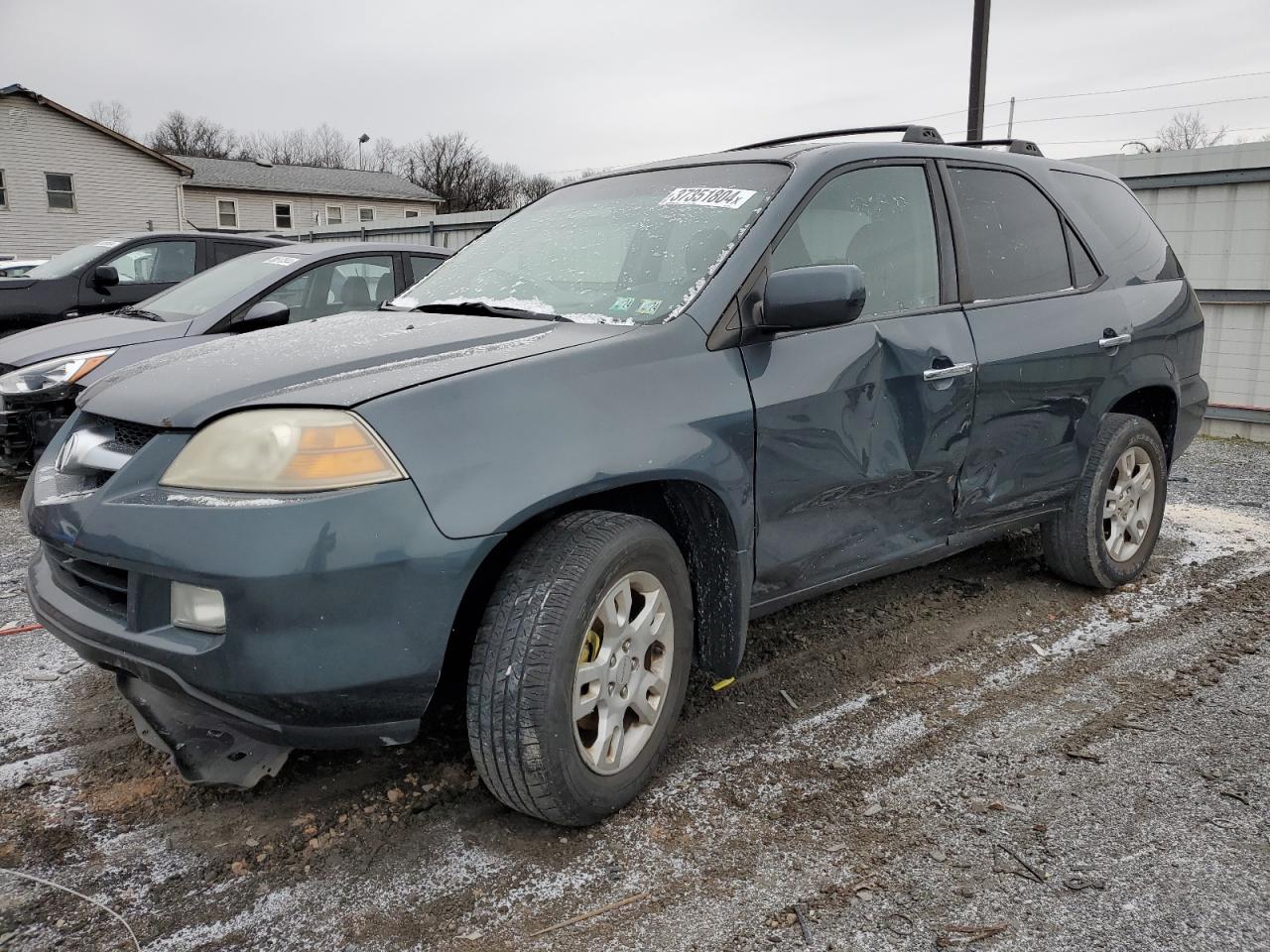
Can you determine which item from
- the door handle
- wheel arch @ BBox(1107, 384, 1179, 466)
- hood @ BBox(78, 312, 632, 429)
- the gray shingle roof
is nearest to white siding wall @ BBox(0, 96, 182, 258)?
the gray shingle roof

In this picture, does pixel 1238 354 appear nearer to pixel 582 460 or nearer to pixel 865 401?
pixel 865 401

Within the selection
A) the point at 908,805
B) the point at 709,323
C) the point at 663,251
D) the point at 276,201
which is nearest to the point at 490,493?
the point at 709,323

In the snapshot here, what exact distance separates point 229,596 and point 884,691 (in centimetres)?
215

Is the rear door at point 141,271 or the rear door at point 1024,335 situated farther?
the rear door at point 141,271

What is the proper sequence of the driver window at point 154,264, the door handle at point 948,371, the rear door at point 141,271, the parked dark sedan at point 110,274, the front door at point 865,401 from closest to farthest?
1. the front door at point 865,401
2. the door handle at point 948,371
3. the parked dark sedan at point 110,274
4. the rear door at point 141,271
5. the driver window at point 154,264

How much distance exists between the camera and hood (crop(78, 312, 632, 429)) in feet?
7.11

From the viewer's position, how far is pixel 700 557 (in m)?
2.69

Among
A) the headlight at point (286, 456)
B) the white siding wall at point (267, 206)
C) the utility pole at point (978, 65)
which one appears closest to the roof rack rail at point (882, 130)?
the headlight at point (286, 456)

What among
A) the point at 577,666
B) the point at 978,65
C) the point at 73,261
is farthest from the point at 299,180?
the point at 577,666

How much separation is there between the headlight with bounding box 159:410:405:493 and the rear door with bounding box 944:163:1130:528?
7.02 feet

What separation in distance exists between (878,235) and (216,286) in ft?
16.3

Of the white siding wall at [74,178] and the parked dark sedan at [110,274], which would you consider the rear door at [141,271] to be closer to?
the parked dark sedan at [110,274]

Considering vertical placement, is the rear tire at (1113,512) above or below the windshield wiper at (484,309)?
below

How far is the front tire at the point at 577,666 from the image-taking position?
2.15 meters
